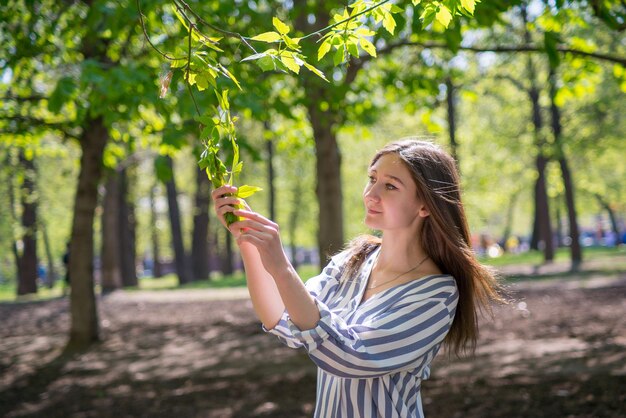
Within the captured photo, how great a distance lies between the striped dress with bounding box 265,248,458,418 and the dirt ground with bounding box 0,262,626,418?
156 inches

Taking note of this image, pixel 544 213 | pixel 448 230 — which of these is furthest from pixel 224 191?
pixel 544 213

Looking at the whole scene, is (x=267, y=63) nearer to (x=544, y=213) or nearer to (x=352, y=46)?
(x=352, y=46)

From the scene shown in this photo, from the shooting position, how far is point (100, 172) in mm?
9695

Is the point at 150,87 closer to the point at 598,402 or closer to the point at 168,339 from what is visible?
the point at 598,402

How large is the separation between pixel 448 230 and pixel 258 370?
20.6ft

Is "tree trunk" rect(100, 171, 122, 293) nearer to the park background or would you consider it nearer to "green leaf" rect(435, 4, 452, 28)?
the park background

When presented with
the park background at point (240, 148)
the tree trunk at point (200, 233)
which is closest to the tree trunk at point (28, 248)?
the tree trunk at point (200, 233)

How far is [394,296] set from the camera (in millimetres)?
2242

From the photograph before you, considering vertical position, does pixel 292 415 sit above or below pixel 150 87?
below

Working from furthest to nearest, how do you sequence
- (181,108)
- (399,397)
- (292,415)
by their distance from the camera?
(292,415)
(181,108)
(399,397)

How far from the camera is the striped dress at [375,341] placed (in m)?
2.01

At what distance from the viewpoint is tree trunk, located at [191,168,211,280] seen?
27078 mm

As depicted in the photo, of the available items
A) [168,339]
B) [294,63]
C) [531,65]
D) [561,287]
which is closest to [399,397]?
[294,63]

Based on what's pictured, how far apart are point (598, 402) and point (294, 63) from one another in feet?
16.7
